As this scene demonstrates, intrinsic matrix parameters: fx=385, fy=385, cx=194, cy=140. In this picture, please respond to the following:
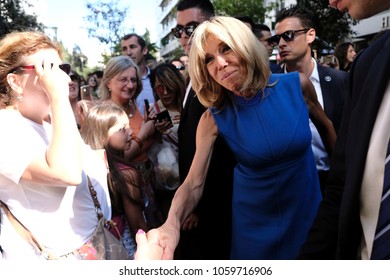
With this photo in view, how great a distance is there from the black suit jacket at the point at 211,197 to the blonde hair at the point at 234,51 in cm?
23

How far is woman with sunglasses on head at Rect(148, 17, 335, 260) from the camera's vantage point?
1702 millimetres

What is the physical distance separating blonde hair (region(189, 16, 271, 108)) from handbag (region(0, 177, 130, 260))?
2.23ft

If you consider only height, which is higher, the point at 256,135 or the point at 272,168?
the point at 256,135

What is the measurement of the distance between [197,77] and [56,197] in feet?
2.67

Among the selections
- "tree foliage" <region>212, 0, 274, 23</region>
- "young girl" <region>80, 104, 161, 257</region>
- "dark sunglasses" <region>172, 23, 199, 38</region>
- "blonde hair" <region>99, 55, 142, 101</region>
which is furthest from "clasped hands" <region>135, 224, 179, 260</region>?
"tree foliage" <region>212, 0, 274, 23</region>

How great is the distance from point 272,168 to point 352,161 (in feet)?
2.40

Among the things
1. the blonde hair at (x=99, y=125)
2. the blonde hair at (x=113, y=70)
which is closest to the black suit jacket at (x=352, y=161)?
the blonde hair at (x=99, y=125)

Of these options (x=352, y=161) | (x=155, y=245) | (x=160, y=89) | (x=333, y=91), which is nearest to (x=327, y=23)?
(x=160, y=89)

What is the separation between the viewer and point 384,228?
972 mm

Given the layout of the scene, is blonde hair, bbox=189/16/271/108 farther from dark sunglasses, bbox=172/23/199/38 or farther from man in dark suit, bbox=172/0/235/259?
dark sunglasses, bbox=172/23/199/38

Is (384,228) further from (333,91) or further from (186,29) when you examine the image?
(186,29)

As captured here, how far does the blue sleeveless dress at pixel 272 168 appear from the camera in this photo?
1.71 meters

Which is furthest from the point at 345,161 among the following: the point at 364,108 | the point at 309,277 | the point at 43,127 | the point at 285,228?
the point at 43,127

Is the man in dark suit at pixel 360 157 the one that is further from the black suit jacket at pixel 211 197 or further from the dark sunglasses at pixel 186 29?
the dark sunglasses at pixel 186 29
